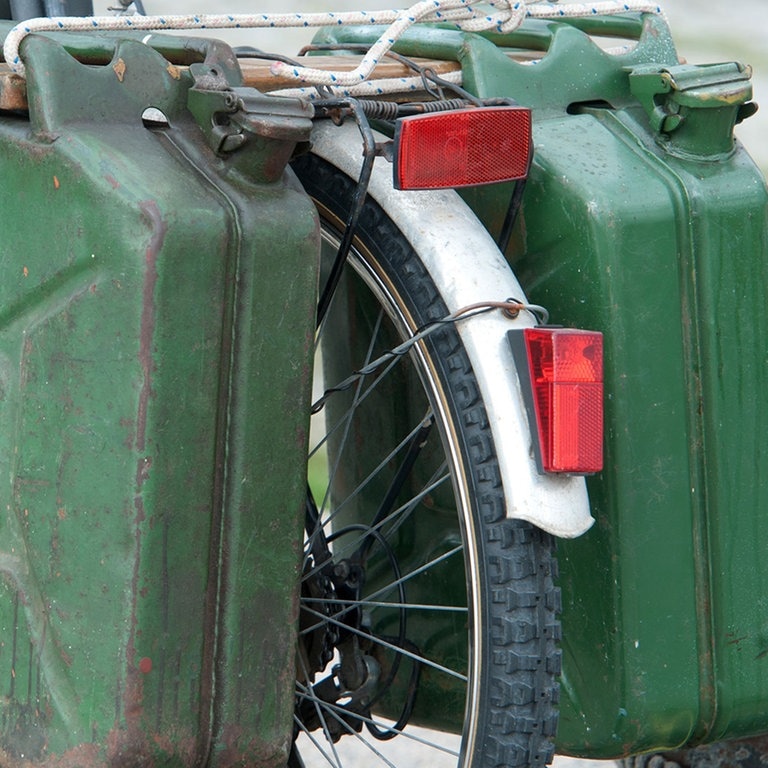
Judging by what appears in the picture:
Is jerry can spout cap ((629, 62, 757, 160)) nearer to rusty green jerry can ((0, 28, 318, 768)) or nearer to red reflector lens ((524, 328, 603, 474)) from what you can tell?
red reflector lens ((524, 328, 603, 474))

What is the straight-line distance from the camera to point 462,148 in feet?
5.65

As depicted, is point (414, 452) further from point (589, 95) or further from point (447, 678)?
point (589, 95)

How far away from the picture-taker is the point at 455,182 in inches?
67.9

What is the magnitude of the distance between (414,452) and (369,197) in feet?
1.19

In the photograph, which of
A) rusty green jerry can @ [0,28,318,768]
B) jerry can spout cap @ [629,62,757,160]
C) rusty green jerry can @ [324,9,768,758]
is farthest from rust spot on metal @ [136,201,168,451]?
jerry can spout cap @ [629,62,757,160]

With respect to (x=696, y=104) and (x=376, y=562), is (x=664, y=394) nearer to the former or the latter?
(x=696, y=104)

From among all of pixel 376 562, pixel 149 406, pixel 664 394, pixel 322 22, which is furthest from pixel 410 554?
pixel 322 22

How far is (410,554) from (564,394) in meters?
0.58

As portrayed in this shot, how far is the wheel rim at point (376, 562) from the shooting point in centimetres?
201

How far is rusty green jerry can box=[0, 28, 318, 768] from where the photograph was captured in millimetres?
1594

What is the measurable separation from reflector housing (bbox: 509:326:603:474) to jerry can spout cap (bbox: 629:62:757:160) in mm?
365

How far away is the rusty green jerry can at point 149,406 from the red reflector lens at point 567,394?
27 cm

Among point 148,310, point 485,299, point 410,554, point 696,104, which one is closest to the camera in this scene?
point 148,310

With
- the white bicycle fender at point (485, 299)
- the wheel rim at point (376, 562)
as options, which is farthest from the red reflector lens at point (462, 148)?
the wheel rim at point (376, 562)
